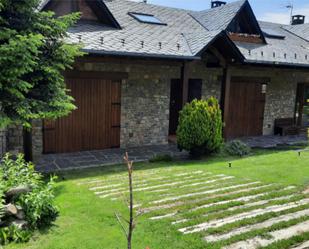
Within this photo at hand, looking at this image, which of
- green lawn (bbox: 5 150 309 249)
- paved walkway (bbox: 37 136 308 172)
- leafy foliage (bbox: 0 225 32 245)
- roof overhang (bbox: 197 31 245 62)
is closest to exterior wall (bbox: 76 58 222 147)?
paved walkway (bbox: 37 136 308 172)

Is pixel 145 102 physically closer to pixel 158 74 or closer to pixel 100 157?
pixel 158 74

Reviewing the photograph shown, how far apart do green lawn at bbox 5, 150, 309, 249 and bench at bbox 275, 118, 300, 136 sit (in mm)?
5183

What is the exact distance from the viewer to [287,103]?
14.9 metres

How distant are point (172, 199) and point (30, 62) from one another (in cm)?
329

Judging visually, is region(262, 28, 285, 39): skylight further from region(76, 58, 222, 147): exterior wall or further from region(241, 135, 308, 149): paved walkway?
region(76, 58, 222, 147): exterior wall

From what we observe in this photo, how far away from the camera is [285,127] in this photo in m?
14.2

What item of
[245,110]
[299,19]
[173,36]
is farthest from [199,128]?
Answer: [299,19]

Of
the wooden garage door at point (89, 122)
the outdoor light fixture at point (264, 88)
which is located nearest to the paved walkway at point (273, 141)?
the outdoor light fixture at point (264, 88)

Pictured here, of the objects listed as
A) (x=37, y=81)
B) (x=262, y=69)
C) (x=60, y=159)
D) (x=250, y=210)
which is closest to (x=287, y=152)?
(x=262, y=69)

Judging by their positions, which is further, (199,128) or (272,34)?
(272,34)

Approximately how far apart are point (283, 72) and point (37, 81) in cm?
1092

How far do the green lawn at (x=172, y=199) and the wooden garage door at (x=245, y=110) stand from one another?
4.08m

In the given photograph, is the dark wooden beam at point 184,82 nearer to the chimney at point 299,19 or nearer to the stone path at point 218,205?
the stone path at point 218,205

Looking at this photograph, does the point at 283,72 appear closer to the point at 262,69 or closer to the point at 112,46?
the point at 262,69
